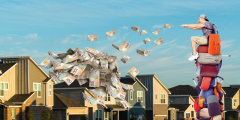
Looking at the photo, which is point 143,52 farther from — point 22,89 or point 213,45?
point 22,89

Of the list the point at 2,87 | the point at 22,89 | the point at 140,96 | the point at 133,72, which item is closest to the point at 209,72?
the point at 133,72

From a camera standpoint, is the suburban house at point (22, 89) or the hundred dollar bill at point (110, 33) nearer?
the hundred dollar bill at point (110, 33)

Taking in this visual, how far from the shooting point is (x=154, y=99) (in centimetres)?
6819

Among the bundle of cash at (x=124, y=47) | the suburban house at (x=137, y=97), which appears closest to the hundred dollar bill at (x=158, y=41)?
the bundle of cash at (x=124, y=47)

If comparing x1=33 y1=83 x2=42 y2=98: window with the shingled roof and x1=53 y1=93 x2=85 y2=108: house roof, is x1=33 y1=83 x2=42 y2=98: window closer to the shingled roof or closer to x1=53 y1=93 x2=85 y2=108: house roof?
x1=53 y1=93 x2=85 y2=108: house roof

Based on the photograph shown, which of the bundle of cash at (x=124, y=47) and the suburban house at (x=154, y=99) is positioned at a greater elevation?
the bundle of cash at (x=124, y=47)

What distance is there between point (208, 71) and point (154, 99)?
4339cm

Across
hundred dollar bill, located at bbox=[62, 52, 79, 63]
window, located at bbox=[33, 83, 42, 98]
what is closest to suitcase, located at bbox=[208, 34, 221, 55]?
hundred dollar bill, located at bbox=[62, 52, 79, 63]

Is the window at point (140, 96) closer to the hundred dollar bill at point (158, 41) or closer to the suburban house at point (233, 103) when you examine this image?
the suburban house at point (233, 103)

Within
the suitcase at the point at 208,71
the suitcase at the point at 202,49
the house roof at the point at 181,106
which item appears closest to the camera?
the suitcase at the point at 208,71

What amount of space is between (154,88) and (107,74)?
45045mm

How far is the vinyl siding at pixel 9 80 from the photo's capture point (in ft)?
144

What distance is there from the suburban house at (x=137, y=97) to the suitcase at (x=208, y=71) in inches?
1520

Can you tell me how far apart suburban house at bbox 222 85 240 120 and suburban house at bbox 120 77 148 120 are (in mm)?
25983
